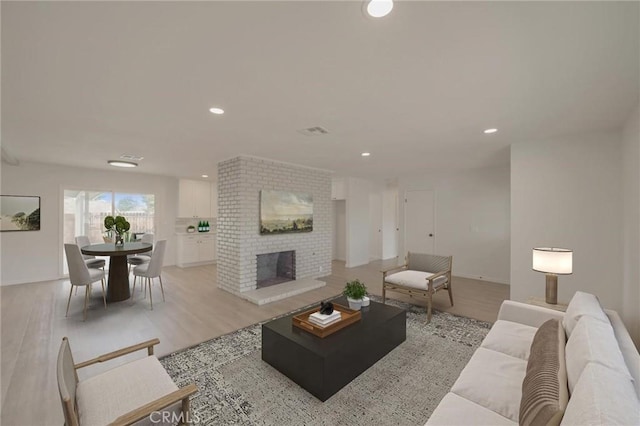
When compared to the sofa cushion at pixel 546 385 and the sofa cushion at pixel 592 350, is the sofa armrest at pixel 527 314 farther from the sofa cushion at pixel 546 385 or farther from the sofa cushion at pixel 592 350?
the sofa cushion at pixel 592 350

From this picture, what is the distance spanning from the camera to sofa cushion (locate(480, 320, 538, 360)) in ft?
6.36

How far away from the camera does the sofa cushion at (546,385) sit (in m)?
1.03

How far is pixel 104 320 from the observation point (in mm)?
3525

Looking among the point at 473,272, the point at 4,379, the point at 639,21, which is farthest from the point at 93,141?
the point at 473,272

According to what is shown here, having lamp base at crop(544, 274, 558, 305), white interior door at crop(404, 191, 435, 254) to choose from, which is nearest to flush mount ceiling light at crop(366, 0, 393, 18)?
lamp base at crop(544, 274, 558, 305)

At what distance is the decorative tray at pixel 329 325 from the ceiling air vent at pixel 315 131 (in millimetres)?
2071

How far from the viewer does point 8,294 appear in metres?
4.50

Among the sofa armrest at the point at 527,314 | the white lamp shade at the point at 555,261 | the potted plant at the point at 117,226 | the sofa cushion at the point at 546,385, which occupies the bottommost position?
the sofa armrest at the point at 527,314

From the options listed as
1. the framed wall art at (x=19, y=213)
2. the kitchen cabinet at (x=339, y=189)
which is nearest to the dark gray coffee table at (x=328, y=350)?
the kitchen cabinet at (x=339, y=189)

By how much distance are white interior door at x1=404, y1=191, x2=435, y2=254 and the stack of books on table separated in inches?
187

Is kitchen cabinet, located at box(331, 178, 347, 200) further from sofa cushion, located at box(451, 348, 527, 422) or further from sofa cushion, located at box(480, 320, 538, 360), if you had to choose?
sofa cushion, located at box(451, 348, 527, 422)

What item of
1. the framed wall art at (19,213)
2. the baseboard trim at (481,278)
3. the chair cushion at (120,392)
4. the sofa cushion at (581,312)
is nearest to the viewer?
the chair cushion at (120,392)

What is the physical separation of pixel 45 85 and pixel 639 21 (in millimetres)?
3950

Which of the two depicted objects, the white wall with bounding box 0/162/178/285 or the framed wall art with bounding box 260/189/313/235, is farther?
the white wall with bounding box 0/162/178/285
